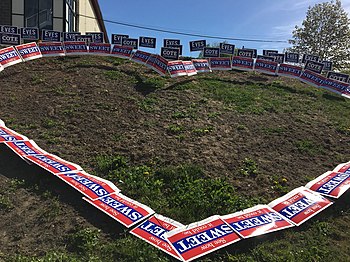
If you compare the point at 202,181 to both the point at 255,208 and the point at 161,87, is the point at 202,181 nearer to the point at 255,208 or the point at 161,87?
the point at 255,208

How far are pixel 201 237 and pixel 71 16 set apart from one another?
79.3ft

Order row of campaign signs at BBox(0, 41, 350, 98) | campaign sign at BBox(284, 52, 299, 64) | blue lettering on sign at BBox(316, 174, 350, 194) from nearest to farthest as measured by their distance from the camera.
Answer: blue lettering on sign at BBox(316, 174, 350, 194) → row of campaign signs at BBox(0, 41, 350, 98) → campaign sign at BBox(284, 52, 299, 64)

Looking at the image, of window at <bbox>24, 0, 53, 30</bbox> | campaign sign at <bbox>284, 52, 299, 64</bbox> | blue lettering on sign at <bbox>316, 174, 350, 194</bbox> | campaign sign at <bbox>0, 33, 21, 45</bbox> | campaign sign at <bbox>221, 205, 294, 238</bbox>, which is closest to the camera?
campaign sign at <bbox>221, 205, 294, 238</bbox>

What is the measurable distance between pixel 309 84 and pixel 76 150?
1178 cm

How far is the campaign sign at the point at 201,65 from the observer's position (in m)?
14.0

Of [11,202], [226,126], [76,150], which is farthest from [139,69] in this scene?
[11,202]

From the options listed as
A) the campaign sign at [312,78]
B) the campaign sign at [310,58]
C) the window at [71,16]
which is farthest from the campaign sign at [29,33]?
the campaign sign at [310,58]

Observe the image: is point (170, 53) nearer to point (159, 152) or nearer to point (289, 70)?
point (289, 70)

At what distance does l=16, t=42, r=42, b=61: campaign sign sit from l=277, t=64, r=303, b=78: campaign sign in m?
10.7

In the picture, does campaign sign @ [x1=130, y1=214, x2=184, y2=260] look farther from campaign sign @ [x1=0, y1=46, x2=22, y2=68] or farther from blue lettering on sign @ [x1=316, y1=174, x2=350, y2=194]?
campaign sign @ [x1=0, y1=46, x2=22, y2=68]

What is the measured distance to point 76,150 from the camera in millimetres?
6680

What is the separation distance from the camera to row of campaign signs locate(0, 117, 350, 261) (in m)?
4.00

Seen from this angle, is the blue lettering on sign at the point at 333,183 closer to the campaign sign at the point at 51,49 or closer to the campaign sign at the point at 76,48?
the campaign sign at the point at 76,48

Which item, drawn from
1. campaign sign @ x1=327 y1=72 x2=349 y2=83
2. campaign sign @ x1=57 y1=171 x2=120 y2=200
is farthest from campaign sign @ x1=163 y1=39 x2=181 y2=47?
campaign sign @ x1=57 y1=171 x2=120 y2=200
